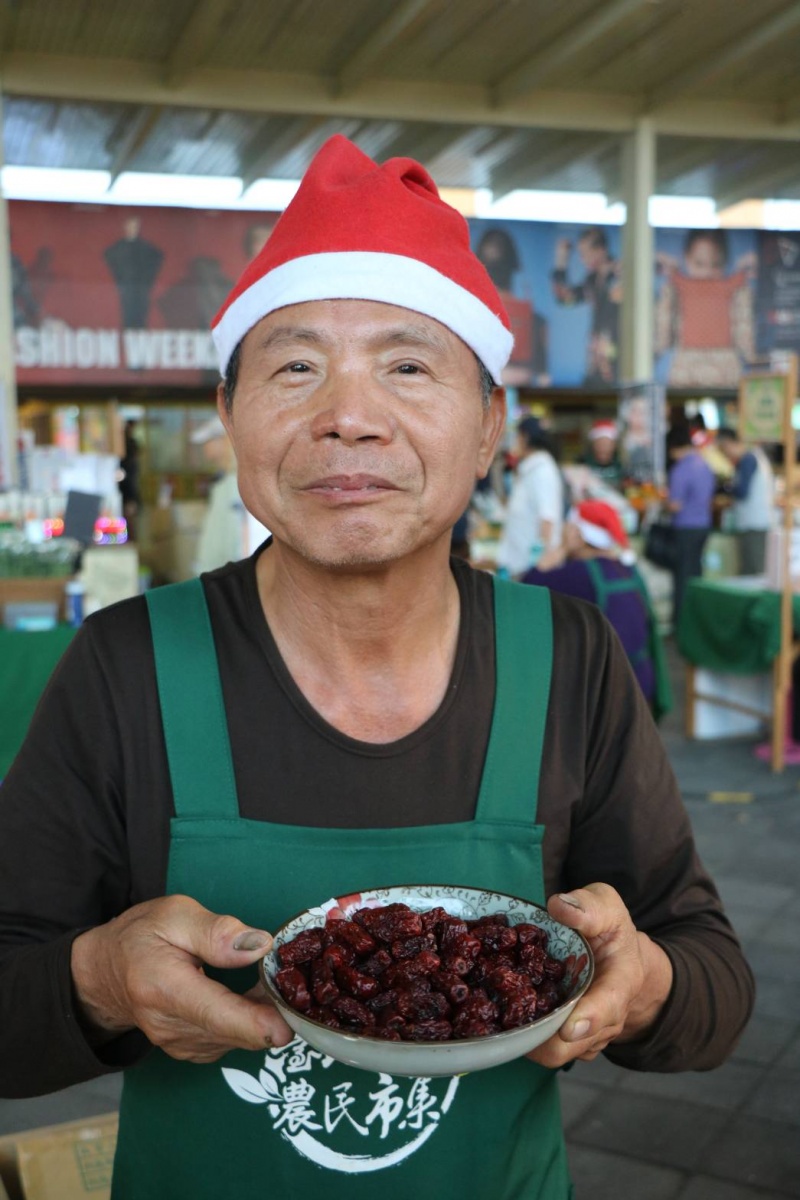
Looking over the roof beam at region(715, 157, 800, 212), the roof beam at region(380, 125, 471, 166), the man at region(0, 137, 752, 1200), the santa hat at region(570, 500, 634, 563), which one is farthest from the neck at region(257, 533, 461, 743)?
the roof beam at region(715, 157, 800, 212)

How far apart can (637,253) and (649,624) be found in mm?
7203

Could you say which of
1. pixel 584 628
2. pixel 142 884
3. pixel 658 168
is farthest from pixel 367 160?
pixel 658 168

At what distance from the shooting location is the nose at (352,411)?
3.62 ft

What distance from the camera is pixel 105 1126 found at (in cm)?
184

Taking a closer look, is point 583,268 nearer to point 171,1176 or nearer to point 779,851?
point 779,851

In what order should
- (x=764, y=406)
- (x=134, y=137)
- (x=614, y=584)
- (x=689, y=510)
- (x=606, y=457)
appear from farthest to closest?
1. (x=134, y=137)
2. (x=606, y=457)
3. (x=689, y=510)
4. (x=764, y=406)
5. (x=614, y=584)

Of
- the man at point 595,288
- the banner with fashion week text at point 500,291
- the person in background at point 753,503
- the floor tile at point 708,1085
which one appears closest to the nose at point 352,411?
the floor tile at point 708,1085

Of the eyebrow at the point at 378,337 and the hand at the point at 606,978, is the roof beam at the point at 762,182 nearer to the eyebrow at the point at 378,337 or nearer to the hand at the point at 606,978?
the eyebrow at the point at 378,337

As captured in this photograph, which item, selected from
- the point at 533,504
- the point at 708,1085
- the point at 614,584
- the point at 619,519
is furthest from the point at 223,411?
the point at 533,504

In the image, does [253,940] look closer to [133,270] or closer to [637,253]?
[133,270]

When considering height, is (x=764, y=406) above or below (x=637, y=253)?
below

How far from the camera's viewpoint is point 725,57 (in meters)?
10.1

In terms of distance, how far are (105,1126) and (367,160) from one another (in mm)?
1519

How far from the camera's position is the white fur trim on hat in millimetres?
1157
